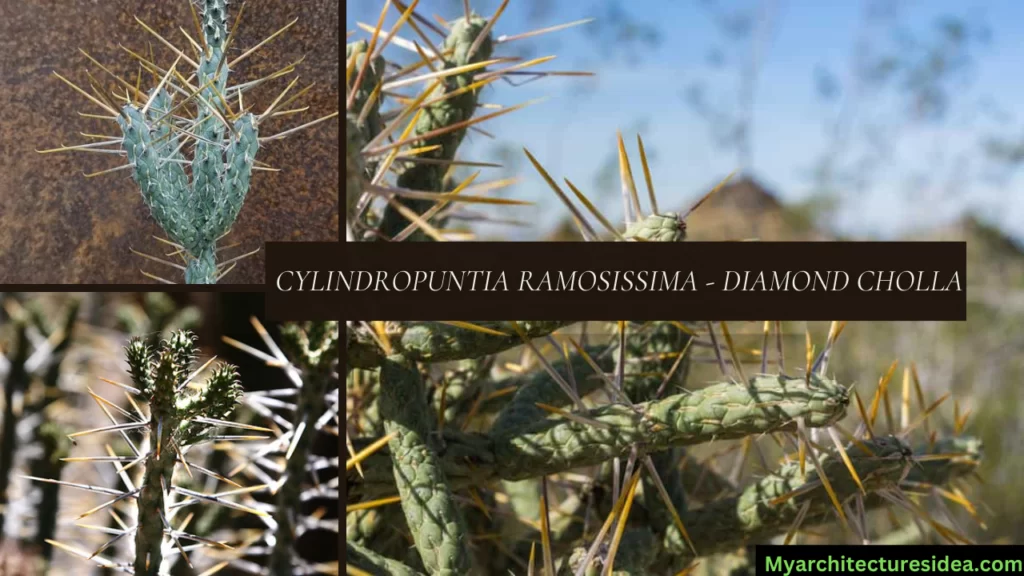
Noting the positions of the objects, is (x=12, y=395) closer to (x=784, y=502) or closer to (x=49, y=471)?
(x=49, y=471)

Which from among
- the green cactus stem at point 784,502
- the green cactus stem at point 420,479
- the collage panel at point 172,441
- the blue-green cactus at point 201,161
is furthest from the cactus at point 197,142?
the green cactus stem at point 784,502

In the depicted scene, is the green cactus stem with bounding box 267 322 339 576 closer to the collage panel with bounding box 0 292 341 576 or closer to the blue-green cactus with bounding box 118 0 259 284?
the collage panel with bounding box 0 292 341 576

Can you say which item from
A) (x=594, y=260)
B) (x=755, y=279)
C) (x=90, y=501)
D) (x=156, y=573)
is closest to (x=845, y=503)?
(x=755, y=279)

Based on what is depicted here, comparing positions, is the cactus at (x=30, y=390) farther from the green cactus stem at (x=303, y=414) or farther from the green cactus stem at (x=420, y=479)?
the green cactus stem at (x=420, y=479)

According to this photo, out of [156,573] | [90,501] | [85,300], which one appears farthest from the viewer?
[85,300]

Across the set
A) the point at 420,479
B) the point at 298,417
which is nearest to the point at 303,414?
the point at 298,417

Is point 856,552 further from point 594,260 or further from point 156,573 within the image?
point 156,573
